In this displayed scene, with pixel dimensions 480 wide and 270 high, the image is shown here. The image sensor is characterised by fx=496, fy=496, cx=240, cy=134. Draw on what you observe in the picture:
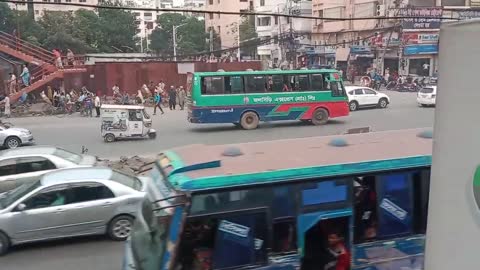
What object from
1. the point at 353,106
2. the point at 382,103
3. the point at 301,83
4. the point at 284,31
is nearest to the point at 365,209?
the point at 301,83

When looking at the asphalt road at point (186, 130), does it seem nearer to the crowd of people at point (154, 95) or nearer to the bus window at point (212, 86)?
the bus window at point (212, 86)

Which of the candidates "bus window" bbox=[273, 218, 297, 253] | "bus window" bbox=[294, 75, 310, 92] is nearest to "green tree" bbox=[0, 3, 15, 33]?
"bus window" bbox=[294, 75, 310, 92]

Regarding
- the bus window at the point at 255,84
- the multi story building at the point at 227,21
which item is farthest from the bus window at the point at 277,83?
the multi story building at the point at 227,21

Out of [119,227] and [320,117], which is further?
[320,117]

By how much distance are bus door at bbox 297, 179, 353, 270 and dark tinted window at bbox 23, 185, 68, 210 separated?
436cm

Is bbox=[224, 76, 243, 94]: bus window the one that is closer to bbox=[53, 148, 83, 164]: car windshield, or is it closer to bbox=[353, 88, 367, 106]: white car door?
bbox=[353, 88, 367, 106]: white car door

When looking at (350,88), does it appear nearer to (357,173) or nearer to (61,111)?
(61,111)

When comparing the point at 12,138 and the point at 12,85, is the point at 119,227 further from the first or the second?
the point at 12,85

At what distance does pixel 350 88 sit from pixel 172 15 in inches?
2134

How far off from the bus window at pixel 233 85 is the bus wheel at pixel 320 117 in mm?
3307

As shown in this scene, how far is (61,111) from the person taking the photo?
27656mm

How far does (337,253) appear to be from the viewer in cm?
454

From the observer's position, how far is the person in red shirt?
14.9 feet

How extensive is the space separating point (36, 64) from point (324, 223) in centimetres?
2996
